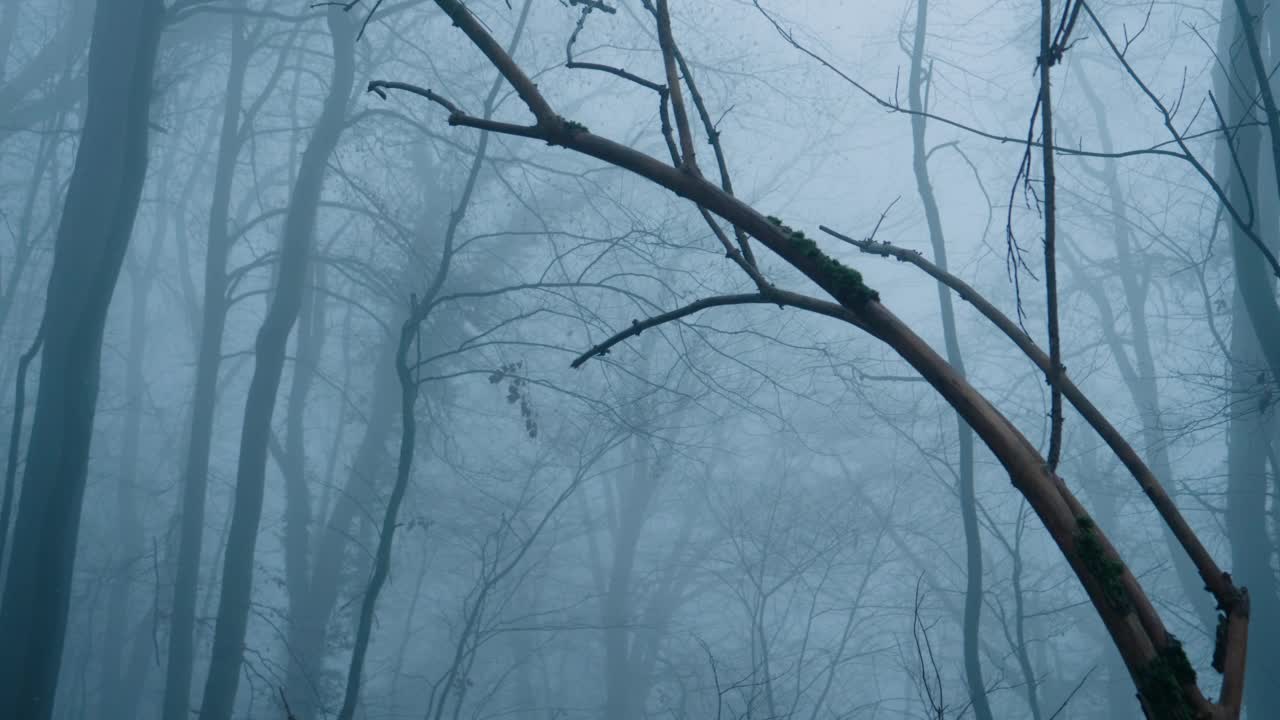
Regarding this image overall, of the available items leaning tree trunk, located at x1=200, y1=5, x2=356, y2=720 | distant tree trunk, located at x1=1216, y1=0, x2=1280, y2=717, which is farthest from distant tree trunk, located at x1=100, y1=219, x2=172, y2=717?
distant tree trunk, located at x1=1216, y1=0, x2=1280, y2=717

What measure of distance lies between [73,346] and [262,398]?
332cm

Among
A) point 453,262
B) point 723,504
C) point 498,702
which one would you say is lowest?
point 498,702

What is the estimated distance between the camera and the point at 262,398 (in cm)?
930

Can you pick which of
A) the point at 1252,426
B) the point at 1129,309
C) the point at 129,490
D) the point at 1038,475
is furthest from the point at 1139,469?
the point at 129,490

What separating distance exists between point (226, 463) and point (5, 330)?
476cm

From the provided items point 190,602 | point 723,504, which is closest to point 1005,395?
point 723,504

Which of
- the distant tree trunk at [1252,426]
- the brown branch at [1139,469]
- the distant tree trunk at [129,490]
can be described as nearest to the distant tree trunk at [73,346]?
the brown branch at [1139,469]

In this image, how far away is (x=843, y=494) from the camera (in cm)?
1446

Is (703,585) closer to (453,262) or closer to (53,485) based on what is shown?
(453,262)

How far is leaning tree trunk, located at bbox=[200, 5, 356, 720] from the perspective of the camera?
7.80m

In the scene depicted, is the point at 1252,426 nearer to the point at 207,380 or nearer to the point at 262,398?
the point at 262,398

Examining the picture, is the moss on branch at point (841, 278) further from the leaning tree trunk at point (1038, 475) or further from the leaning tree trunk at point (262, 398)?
the leaning tree trunk at point (262, 398)

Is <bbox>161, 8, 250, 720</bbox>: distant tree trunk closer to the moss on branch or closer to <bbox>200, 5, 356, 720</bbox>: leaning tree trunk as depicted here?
<bbox>200, 5, 356, 720</bbox>: leaning tree trunk

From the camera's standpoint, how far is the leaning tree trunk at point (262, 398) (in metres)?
7.80
